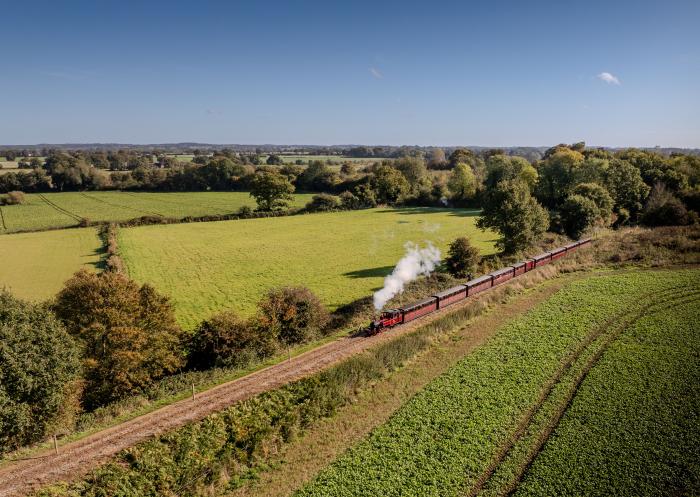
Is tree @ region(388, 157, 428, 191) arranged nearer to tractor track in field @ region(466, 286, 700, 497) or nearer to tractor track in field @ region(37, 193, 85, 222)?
tractor track in field @ region(37, 193, 85, 222)

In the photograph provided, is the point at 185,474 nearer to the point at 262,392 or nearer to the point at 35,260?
the point at 262,392

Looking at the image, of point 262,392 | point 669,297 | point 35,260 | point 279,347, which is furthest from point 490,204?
point 35,260

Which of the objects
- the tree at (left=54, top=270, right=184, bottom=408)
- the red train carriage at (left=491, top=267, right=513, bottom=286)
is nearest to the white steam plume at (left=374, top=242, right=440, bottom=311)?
the red train carriage at (left=491, top=267, right=513, bottom=286)

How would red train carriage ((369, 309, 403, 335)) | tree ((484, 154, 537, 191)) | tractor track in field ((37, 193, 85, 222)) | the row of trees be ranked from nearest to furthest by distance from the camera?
the row of trees
red train carriage ((369, 309, 403, 335))
tractor track in field ((37, 193, 85, 222))
tree ((484, 154, 537, 191))

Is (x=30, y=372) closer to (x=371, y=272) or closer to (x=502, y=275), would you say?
(x=371, y=272)

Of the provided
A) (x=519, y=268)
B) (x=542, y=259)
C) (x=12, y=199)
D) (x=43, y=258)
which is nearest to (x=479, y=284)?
(x=519, y=268)

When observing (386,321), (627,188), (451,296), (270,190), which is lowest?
(386,321)
